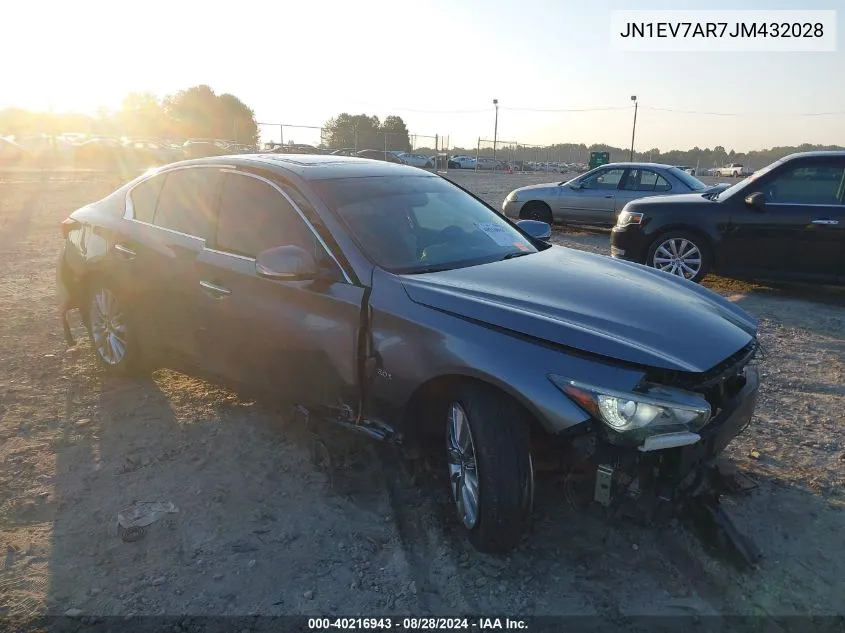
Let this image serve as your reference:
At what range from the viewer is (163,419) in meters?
4.07

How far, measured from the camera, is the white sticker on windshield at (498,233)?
381 centimetres

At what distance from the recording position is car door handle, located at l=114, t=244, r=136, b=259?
4254mm

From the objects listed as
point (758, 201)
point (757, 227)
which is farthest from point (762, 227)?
point (758, 201)

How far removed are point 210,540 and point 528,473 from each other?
57.8 inches

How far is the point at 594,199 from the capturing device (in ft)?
39.3

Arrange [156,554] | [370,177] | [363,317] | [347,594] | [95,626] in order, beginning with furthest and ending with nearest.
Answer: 1. [370,177]
2. [363,317]
3. [156,554]
4. [347,594]
5. [95,626]

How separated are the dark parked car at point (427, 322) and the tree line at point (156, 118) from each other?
5078cm

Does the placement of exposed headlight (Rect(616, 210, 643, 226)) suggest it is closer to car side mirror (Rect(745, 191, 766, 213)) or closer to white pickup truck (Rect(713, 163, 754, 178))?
car side mirror (Rect(745, 191, 766, 213))

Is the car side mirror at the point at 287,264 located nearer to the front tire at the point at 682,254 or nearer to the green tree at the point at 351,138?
the front tire at the point at 682,254

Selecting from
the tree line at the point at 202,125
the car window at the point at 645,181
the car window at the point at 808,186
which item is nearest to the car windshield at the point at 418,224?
the car window at the point at 808,186

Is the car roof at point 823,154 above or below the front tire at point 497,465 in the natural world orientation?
above

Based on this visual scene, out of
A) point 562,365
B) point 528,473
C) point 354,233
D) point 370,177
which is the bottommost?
point 528,473

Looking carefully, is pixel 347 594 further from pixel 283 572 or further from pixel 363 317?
pixel 363 317

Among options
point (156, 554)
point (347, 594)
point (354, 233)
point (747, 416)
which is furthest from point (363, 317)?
point (747, 416)
